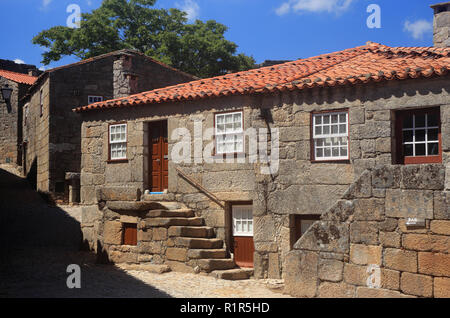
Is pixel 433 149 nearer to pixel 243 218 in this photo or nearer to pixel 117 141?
pixel 243 218

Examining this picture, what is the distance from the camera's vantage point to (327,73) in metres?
Result: 11.4

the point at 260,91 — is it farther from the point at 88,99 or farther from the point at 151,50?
the point at 151,50

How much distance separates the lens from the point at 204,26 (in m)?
29.3

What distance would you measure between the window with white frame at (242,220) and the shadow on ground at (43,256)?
2.76 meters

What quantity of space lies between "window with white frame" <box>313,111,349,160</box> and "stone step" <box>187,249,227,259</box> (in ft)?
9.80

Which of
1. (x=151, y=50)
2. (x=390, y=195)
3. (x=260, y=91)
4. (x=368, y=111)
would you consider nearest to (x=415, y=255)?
(x=390, y=195)

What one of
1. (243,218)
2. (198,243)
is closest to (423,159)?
(243,218)

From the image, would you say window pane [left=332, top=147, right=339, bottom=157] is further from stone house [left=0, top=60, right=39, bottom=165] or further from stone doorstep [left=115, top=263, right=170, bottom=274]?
stone house [left=0, top=60, right=39, bottom=165]

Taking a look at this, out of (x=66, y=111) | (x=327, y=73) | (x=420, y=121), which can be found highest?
(x=66, y=111)

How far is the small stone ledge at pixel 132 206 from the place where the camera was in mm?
11656

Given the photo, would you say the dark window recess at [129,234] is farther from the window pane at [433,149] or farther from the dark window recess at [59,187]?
the dark window recess at [59,187]

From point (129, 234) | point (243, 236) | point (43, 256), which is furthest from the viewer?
point (43, 256)

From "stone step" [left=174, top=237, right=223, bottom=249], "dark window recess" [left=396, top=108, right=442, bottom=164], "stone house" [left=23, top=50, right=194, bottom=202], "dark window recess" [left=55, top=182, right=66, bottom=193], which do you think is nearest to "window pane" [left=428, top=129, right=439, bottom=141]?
"dark window recess" [left=396, top=108, right=442, bottom=164]

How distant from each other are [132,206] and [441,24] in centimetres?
901
